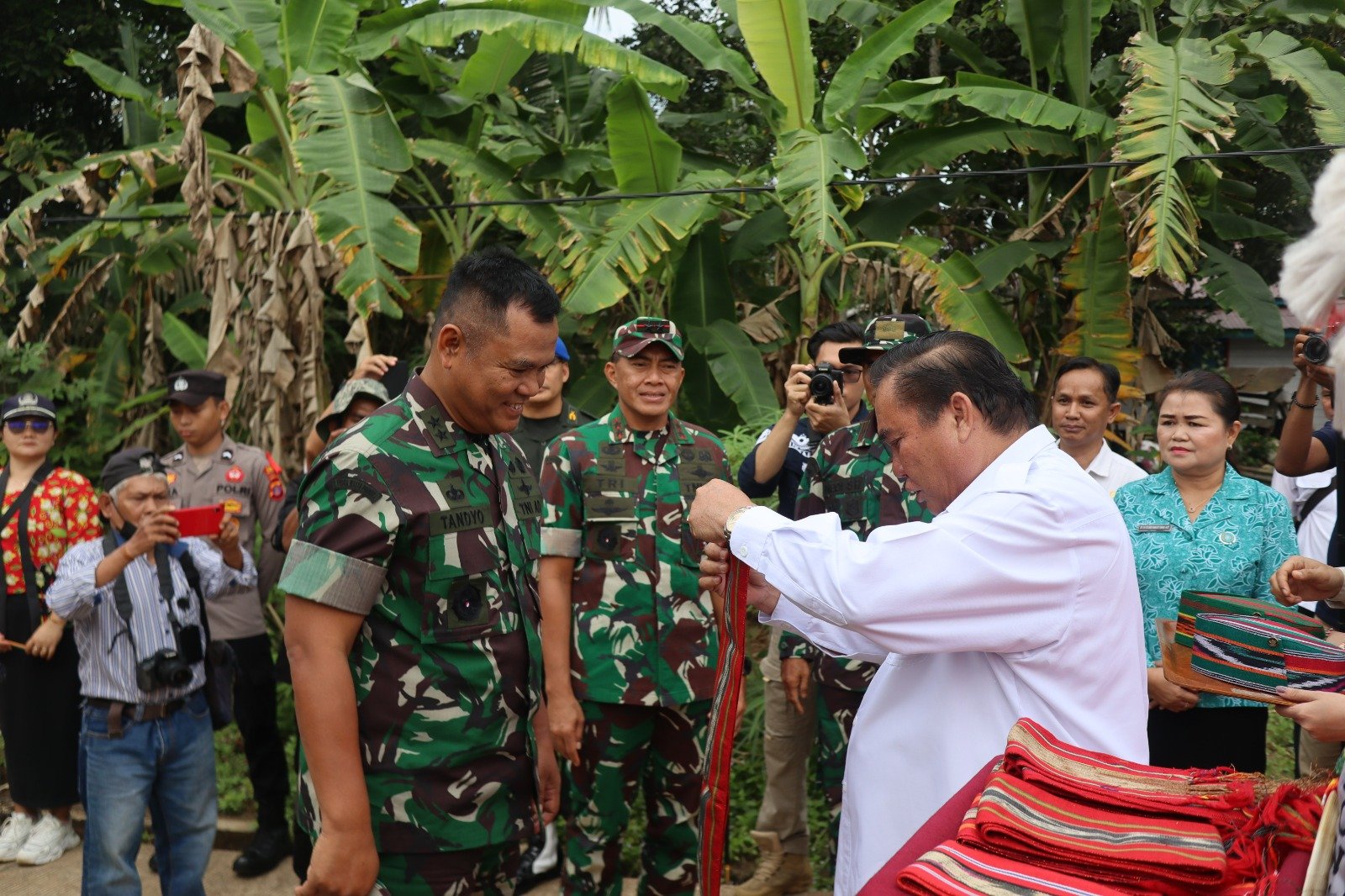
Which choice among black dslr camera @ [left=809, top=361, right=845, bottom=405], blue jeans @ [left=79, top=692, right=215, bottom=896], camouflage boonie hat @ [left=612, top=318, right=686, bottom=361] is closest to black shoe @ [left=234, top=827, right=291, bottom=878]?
blue jeans @ [left=79, top=692, right=215, bottom=896]

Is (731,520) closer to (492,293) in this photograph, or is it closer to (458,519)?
(458,519)

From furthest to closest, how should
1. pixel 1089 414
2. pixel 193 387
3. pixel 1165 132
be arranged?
pixel 1165 132
pixel 193 387
pixel 1089 414

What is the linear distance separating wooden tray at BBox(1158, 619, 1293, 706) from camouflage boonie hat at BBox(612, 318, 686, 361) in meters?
2.21

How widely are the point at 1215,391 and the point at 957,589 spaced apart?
2399 millimetres

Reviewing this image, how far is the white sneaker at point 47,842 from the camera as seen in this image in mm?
5254

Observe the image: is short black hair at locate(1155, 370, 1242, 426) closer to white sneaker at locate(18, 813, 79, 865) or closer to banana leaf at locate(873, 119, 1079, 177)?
banana leaf at locate(873, 119, 1079, 177)

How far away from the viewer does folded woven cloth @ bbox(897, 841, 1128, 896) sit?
1.35 meters

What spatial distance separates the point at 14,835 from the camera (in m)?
5.34

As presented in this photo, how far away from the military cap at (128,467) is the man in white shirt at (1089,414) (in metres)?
3.48

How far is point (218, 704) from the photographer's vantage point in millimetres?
4188

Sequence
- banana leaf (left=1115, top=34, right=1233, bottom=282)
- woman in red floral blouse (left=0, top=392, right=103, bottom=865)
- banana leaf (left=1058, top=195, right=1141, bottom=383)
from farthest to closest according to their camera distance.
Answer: banana leaf (left=1058, top=195, right=1141, bottom=383) → banana leaf (left=1115, top=34, right=1233, bottom=282) → woman in red floral blouse (left=0, top=392, right=103, bottom=865)

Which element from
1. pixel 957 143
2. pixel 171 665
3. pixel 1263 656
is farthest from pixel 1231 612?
pixel 957 143

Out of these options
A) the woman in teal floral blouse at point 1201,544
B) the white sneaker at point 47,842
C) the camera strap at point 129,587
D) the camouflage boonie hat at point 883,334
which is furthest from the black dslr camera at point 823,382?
the white sneaker at point 47,842

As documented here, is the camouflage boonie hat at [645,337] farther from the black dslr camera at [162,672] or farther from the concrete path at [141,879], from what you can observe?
the concrete path at [141,879]
